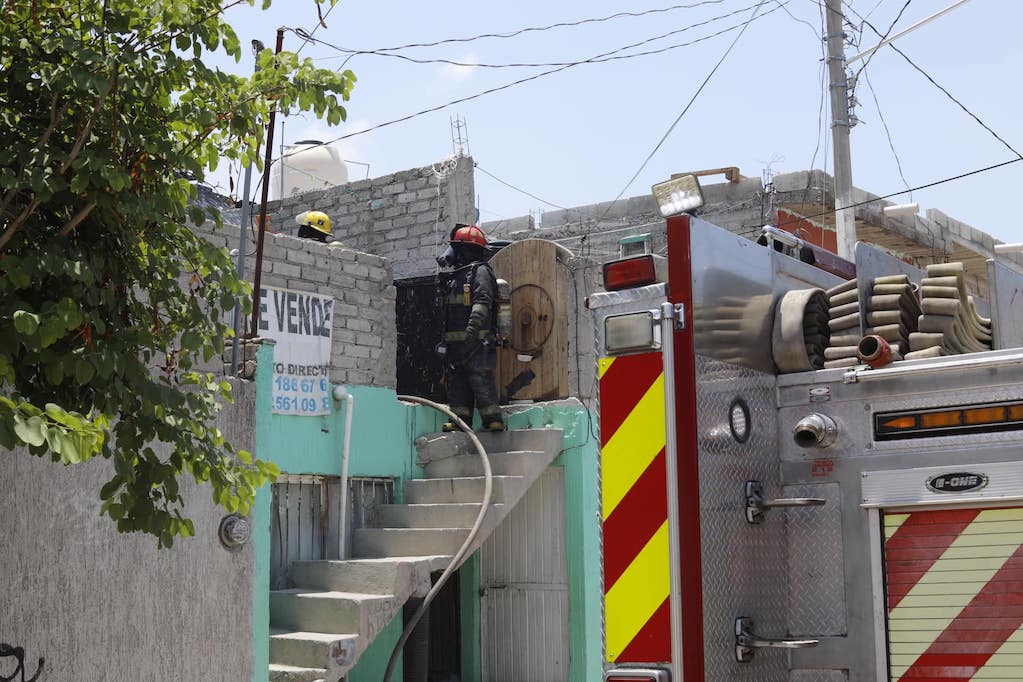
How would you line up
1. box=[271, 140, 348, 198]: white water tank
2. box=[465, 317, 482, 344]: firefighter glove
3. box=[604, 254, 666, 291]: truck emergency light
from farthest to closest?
box=[271, 140, 348, 198]: white water tank
box=[465, 317, 482, 344]: firefighter glove
box=[604, 254, 666, 291]: truck emergency light

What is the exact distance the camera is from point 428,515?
37.0ft

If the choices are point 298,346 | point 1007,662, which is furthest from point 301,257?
point 1007,662

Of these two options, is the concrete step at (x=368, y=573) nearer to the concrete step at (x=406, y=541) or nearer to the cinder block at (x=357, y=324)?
the concrete step at (x=406, y=541)

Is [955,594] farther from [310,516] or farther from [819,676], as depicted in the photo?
[310,516]

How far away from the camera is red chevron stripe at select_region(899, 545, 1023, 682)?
3468mm

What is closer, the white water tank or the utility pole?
the utility pole

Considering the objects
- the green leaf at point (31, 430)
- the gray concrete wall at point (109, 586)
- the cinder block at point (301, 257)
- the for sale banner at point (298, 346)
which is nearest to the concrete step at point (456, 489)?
the for sale banner at point (298, 346)

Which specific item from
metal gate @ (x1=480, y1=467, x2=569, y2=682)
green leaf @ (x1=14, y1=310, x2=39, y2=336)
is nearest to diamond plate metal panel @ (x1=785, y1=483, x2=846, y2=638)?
green leaf @ (x1=14, y1=310, x2=39, y2=336)

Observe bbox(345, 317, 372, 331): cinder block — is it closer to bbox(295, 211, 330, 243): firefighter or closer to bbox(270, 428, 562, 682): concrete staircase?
bbox(270, 428, 562, 682): concrete staircase

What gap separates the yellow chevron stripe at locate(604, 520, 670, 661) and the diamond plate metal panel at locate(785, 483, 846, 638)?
0.56 metres

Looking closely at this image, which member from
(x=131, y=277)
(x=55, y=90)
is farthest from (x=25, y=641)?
(x=55, y=90)

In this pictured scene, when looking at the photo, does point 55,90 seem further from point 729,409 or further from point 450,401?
point 450,401

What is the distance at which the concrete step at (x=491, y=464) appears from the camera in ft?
37.2

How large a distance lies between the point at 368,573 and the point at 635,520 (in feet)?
22.9
